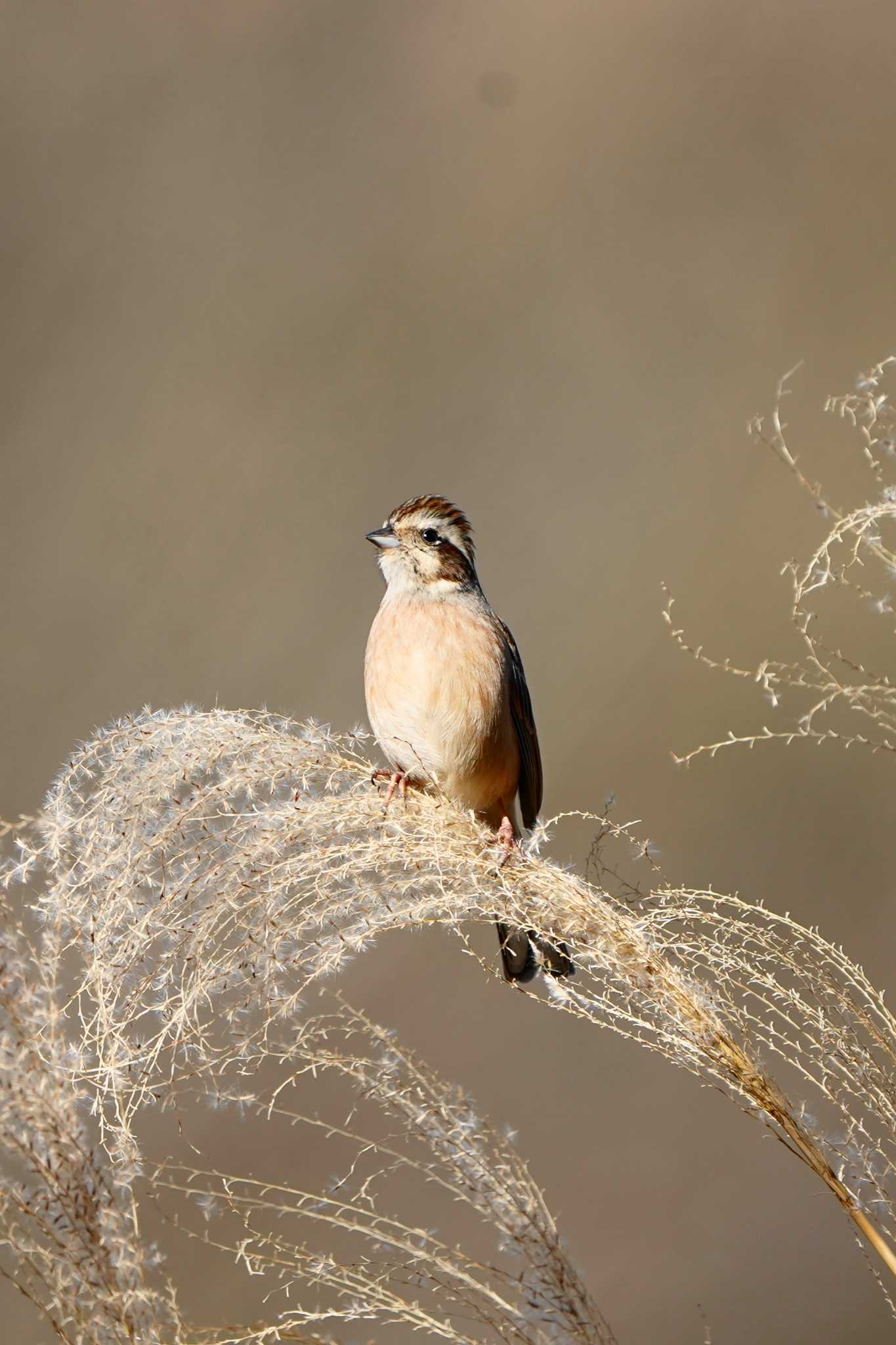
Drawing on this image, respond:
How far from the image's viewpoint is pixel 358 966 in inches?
352

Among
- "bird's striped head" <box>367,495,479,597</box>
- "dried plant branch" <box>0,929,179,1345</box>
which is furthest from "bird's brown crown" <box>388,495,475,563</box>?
"dried plant branch" <box>0,929,179,1345</box>

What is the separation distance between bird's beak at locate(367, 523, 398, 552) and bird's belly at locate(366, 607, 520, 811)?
0.33 m

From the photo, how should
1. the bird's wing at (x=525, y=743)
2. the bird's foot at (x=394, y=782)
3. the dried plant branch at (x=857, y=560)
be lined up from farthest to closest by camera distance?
the bird's wing at (x=525, y=743), the bird's foot at (x=394, y=782), the dried plant branch at (x=857, y=560)

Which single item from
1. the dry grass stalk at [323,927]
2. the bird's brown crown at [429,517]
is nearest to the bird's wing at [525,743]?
the bird's brown crown at [429,517]

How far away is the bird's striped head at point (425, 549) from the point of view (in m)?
3.95

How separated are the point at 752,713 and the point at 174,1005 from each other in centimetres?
795

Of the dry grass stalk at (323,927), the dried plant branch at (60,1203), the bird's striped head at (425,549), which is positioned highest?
the bird's striped head at (425,549)

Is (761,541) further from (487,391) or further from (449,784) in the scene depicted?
(449,784)

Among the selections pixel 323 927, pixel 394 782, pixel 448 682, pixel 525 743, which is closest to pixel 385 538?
pixel 448 682

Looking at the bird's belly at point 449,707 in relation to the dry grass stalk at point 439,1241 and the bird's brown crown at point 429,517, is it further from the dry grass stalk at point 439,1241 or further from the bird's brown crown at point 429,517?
the dry grass stalk at point 439,1241

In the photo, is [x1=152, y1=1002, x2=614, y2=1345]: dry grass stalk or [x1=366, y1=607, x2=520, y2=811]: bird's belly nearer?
[x1=152, y1=1002, x2=614, y2=1345]: dry grass stalk

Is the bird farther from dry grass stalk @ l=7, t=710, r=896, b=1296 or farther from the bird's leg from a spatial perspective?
dry grass stalk @ l=7, t=710, r=896, b=1296

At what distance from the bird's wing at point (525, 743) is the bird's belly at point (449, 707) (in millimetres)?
117

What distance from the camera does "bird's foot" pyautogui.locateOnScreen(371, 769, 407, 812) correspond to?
2.79 meters
